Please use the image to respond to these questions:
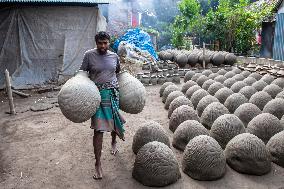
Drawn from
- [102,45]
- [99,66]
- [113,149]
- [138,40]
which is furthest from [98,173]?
[138,40]

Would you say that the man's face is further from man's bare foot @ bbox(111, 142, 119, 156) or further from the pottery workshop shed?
the pottery workshop shed

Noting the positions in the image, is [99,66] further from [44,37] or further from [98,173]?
[44,37]

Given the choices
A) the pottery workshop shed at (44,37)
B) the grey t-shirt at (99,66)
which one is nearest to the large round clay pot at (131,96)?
the grey t-shirt at (99,66)

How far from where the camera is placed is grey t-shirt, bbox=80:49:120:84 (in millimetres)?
4844

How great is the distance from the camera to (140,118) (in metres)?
8.28

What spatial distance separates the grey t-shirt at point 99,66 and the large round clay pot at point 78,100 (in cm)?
41

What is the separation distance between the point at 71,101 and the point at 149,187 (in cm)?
183

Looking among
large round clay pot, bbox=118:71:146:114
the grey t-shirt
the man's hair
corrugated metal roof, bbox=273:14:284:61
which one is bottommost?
large round clay pot, bbox=118:71:146:114

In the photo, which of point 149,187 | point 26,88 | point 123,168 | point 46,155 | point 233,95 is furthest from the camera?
point 26,88

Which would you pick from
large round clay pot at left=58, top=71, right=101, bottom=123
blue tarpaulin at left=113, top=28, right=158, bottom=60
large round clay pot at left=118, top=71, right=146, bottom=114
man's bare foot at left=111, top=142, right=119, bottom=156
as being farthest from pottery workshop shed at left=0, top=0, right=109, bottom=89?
large round clay pot at left=58, top=71, right=101, bottom=123

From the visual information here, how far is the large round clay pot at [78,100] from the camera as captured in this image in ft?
14.1

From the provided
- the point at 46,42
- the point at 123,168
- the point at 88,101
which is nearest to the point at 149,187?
the point at 123,168

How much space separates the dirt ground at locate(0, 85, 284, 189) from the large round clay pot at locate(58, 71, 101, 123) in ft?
3.97

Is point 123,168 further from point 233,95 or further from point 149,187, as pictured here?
point 233,95
